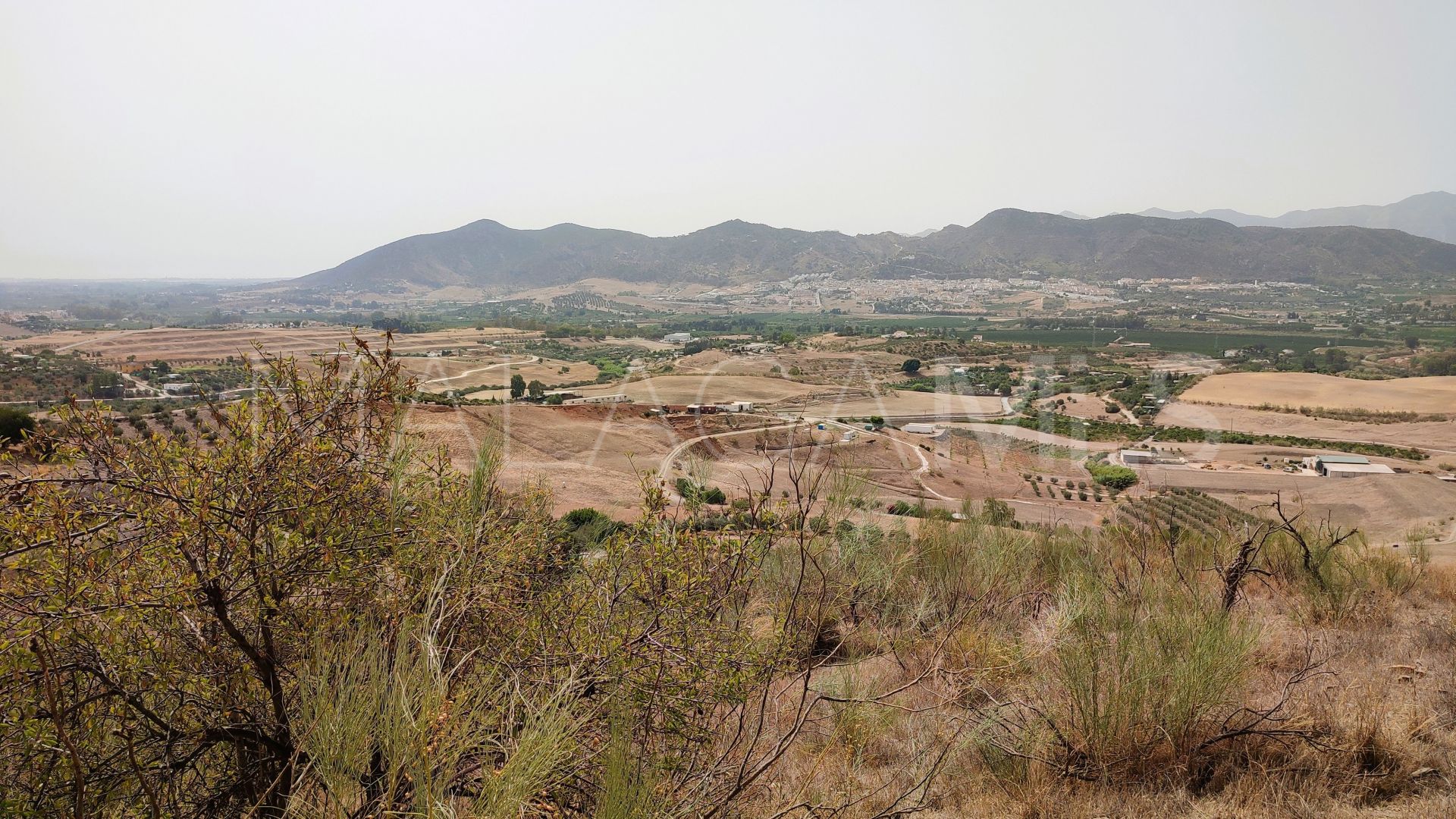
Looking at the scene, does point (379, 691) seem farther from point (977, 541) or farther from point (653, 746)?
point (977, 541)

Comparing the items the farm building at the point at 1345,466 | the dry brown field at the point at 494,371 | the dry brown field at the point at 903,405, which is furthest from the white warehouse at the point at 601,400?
the farm building at the point at 1345,466

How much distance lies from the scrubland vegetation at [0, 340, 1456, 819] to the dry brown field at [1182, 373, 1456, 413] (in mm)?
77203

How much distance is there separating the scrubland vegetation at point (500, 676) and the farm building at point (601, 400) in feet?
138

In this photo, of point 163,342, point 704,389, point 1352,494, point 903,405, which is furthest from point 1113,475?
point 163,342

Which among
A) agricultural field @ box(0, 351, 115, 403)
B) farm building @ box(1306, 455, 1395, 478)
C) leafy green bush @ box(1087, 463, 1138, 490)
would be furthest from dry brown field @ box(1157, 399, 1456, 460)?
agricultural field @ box(0, 351, 115, 403)

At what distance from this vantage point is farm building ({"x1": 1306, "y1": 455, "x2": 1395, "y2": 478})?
3812 cm

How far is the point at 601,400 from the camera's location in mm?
48906

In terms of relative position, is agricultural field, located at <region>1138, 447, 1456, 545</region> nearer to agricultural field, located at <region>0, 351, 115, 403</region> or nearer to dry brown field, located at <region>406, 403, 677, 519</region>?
dry brown field, located at <region>406, 403, 677, 519</region>

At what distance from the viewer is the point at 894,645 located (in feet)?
17.9

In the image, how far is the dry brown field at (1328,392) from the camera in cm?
6334

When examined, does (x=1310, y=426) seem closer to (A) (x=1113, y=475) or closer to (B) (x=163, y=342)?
(A) (x=1113, y=475)

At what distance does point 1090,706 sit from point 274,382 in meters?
4.91

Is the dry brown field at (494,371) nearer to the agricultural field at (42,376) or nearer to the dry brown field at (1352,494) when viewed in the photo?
the agricultural field at (42,376)

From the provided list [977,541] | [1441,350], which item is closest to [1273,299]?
[1441,350]
